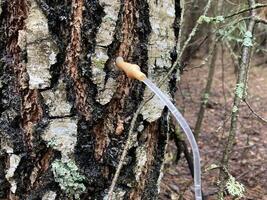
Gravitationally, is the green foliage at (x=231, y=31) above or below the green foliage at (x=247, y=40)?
above

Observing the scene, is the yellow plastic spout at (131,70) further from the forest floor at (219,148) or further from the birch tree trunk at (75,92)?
the forest floor at (219,148)

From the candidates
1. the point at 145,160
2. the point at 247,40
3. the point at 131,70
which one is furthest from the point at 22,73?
the point at 247,40

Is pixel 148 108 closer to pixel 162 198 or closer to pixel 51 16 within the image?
pixel 51 16

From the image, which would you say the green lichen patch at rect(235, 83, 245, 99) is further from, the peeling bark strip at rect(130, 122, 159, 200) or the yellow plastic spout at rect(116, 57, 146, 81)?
the yellow plastic spout at rect(116, 57, 146, 81)

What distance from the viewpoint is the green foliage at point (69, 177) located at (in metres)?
1.36

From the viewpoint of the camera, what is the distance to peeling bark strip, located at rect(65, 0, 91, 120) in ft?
4.13

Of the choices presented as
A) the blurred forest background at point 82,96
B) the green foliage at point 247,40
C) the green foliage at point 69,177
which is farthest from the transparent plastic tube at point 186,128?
the green foliage at point 247,40

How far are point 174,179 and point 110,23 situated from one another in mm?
2869

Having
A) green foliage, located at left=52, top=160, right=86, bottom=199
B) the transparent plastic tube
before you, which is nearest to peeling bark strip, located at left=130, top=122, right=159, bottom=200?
green foliage, located at left=52, top=160, right=86, bottom=199

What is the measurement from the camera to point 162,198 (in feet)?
10.2

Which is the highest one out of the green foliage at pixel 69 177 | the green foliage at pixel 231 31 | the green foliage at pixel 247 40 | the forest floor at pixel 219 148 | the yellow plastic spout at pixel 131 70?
the green foliage at pixel 231 31

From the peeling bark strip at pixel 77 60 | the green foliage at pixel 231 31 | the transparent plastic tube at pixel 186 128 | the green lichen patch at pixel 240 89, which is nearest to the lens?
the transparent plastic tube at pixel 186 128

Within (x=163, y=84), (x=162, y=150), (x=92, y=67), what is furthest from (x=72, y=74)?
(x=162, y=150)

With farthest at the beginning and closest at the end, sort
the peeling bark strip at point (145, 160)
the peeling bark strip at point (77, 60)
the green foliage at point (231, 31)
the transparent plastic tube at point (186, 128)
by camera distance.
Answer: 1. the green foliage at point (231, 31)
2. the peeling bark strip at point (145, 160)
3. the peeling bark strip at point (77, 60)
4. the transparent plastic tube at point (186, 128)
